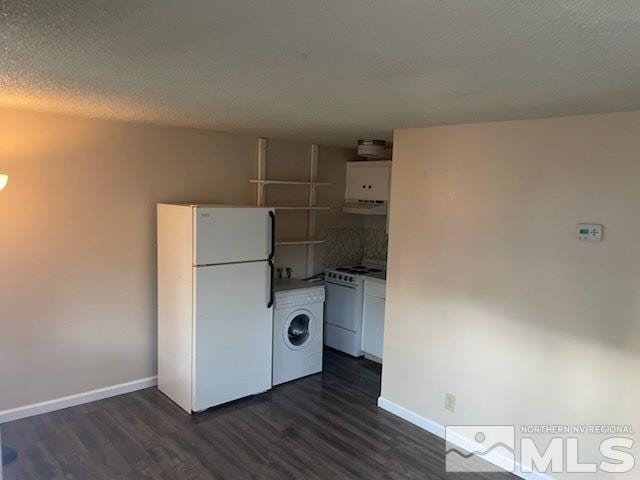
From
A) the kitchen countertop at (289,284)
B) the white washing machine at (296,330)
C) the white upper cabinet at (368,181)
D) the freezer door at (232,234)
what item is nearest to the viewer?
the freezer door at (232,234)

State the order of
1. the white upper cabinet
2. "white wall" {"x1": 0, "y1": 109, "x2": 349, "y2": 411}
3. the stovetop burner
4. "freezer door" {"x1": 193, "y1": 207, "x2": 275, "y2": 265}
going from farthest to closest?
the stovetop burner, the white upper cabinet, "freezer door" {"x1": 193, "y1": 207, "x2": 275, "y2": 265}, "white wall" {"x1": 0, "y1": 109, "x2": 349, "y2": 411}

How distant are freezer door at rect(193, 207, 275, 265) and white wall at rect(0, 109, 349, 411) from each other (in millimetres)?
713

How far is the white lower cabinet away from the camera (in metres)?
4.74

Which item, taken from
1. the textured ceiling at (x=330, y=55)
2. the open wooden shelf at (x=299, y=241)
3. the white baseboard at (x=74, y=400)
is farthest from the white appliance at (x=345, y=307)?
the textured ceiling at (x=330, y=55)

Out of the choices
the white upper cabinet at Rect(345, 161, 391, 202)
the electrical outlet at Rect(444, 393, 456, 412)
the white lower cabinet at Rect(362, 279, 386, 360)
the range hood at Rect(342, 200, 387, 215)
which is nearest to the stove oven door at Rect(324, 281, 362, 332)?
the white lower cabinet at Rect(362, 279, 386, 360)

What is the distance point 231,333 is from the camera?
382cm

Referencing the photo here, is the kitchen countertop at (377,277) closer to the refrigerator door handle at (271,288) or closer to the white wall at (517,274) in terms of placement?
the white wall at (517,274)

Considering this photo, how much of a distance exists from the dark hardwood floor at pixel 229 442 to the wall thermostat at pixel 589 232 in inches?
63.5

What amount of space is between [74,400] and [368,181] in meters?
3.47

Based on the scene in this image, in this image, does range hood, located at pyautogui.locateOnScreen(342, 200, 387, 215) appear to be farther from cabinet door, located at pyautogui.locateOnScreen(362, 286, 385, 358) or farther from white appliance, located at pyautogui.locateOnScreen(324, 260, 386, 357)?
cabinet door, located at pyautogui.locateOnScreen(362, 286, 385, 358)

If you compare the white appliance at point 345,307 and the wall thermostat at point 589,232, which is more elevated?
the wall thermostat at point 589,232

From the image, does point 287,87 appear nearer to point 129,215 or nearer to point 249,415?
point 129,215

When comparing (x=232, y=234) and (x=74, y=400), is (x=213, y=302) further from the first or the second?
(x=74, y=400)

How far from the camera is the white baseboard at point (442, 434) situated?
3012mm
